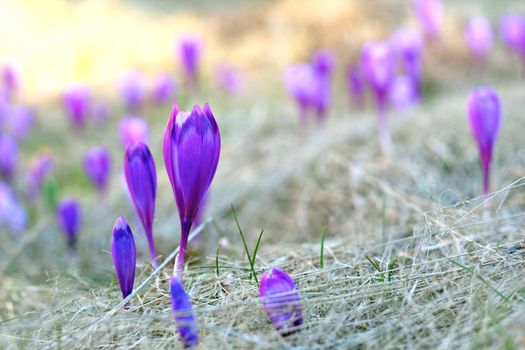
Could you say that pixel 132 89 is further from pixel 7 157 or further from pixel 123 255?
pixel 123 255

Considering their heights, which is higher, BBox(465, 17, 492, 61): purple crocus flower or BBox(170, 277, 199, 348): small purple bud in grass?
BBox(465, 17, 492, 61): purple crocus flower

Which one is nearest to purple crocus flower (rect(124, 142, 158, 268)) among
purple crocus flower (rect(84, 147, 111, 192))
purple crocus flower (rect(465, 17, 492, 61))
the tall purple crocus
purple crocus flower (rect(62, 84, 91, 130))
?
purple crocus flower (rect(84, 147, 111, 192))

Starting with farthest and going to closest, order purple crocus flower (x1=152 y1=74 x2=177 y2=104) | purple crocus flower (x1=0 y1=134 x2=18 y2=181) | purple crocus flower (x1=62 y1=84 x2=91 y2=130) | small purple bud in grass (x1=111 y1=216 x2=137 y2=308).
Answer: purple crocus flower (x1=152 y1=74 x2=177 y2=104)
purple crocus flower (x1=62 y1=84 x2=91 y2=130)
purple crocus flower (x1=0 y1=134 x2=18 y2=181)
small purple bud in grass (x1=111 y1=216 x2=137 y2=308)

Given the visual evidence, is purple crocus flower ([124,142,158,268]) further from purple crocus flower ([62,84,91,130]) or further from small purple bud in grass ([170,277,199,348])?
purple crocus flower ([62,84,91,130])

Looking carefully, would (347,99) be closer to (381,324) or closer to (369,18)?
(369,18)

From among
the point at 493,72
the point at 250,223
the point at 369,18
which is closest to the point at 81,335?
the point at 250,223

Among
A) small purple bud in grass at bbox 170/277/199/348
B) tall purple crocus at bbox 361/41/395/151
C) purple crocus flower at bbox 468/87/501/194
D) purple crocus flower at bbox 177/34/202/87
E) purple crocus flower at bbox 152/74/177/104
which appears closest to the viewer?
small purple bud in grass at bbox 170/277/199/348

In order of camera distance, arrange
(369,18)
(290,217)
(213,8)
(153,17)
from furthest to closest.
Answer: (213,8)
(153,17)
(369,18)
(290,217)
